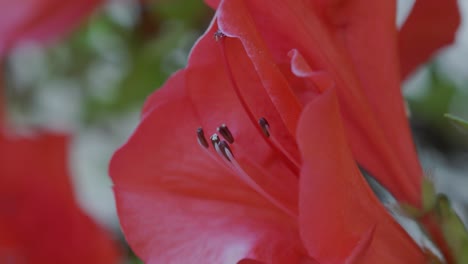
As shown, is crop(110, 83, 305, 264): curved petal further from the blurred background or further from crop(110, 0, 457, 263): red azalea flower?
the blurred background

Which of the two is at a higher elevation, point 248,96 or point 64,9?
point 64,9

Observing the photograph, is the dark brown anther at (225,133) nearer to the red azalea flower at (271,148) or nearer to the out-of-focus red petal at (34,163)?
the red azalea flower at (271,148)

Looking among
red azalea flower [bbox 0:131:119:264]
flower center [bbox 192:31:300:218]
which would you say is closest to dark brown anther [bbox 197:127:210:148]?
flower center [bbox 192:31:300:218]

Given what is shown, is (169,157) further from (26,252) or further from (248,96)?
(26,252)

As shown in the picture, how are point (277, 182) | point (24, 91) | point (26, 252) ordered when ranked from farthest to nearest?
point (24, 91), point (26, 252), point (277, 182)

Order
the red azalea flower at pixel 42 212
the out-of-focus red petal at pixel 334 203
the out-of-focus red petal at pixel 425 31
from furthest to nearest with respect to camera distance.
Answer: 1. the red azalea flower at pixel 42 212
2. the out-of-focus red petal at pixel 425 31
3. the out-of-focus red petal at pixel 334 203

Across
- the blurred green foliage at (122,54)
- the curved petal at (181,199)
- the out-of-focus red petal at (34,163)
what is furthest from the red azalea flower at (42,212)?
the curved petal at (181,199)

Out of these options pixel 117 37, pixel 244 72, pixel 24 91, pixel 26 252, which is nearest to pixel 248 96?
pixel 244 72
